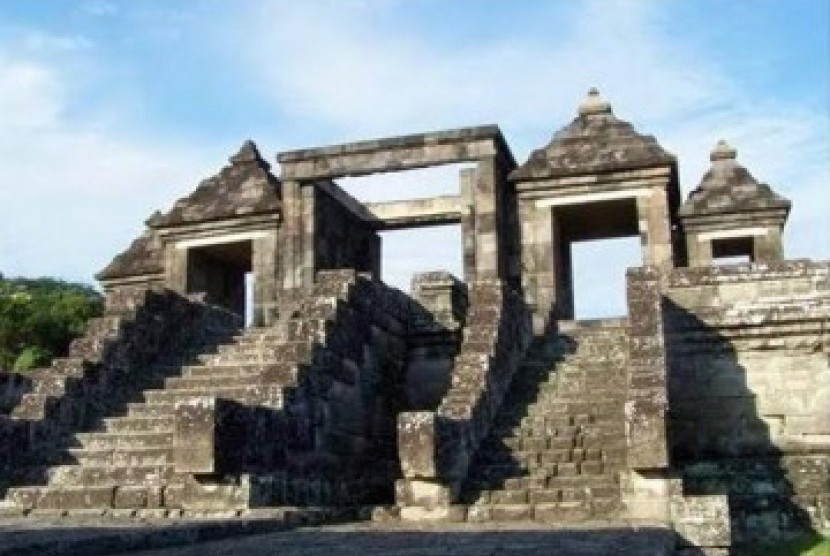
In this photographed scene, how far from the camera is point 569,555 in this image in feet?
16.6

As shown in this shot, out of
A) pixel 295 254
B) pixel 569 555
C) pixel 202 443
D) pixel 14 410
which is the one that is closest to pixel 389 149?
pixel 295 254

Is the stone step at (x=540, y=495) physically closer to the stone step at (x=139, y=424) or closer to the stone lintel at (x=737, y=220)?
the stone step at (x=139, y=424)

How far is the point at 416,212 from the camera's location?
1856 centimetres

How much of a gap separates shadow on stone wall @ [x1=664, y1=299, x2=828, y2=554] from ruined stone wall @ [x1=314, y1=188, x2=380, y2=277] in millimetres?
6719

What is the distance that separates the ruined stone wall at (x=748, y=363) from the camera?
11.3 meters

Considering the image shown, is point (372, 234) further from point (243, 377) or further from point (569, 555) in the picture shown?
point (569, 555)

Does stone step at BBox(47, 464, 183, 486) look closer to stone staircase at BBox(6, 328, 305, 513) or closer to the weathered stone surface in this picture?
stone staircase at BBox(6, 328, 305, 513)

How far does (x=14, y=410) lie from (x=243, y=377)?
2305mm

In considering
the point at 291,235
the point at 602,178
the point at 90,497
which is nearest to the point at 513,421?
the point at 90,497

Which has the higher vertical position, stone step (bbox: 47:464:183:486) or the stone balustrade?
the stone balustrade

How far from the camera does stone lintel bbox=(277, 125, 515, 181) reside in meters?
15.9

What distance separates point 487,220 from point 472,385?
239 inches

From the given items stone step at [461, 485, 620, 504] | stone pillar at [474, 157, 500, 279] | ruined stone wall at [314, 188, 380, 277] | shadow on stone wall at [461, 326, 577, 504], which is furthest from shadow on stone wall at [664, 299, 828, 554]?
ruined stone wall at [314, 188, 380, 277]

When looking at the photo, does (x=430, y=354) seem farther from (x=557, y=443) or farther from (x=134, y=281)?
(x=134, y=281)
